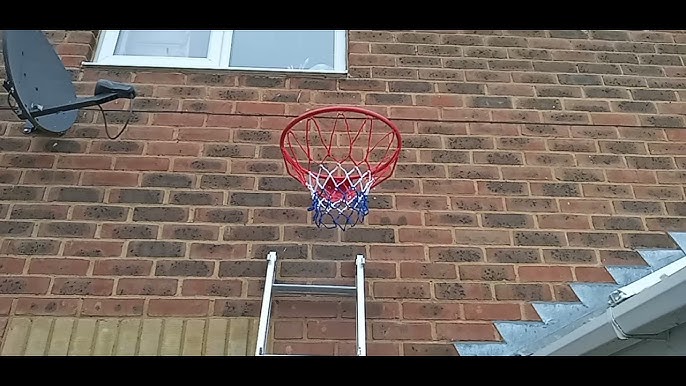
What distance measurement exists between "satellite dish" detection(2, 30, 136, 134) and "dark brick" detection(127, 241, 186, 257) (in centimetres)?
69

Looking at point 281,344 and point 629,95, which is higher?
point 629,95

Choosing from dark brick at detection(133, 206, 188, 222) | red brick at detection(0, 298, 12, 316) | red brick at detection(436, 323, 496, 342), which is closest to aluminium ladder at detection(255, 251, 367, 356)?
red brick at detection(436, 323, 496, 342)

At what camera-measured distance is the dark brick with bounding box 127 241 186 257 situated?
300cm

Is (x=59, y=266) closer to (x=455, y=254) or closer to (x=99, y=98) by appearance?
(x=99, y=98)

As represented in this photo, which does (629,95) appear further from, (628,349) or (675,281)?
(675,281)

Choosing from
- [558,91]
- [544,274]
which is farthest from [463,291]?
[558,91]

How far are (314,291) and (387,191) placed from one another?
2.14 ft

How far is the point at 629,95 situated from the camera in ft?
12.1

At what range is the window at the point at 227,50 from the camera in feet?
12.1

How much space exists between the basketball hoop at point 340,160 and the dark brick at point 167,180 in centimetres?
51
